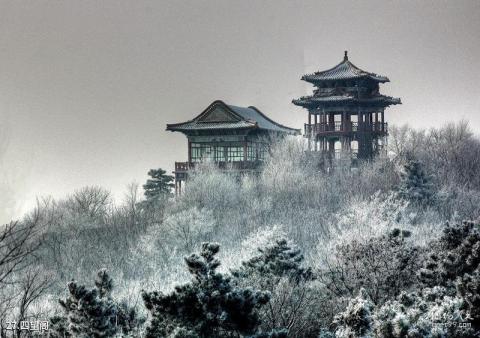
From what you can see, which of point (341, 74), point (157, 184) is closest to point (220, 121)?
point (157, 184)

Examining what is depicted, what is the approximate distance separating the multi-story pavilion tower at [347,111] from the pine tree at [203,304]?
27.8 metres

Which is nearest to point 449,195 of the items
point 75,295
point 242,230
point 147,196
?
point 242,230

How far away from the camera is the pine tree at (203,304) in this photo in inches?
460

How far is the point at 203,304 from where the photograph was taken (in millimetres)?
11656

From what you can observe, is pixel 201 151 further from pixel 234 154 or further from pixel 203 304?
pixel 203 304

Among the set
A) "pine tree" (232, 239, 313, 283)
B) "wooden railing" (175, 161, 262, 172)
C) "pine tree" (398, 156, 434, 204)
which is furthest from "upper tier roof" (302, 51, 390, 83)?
"pine tree" (232, 239, 313, 283)

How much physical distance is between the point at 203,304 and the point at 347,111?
29.8 m

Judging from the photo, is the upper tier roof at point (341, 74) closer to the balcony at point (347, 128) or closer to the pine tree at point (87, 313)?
the balcony at point (347, 128)

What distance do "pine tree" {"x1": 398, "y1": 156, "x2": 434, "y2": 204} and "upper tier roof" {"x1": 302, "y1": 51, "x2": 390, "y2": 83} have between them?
8681 mm

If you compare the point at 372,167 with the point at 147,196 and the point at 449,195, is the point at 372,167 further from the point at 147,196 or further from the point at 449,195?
the point at 147,196

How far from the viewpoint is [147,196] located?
41.8m

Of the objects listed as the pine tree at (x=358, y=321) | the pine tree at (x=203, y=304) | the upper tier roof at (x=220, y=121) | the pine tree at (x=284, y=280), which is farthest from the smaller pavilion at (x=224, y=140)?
the pine tree at (x=358, y=321)

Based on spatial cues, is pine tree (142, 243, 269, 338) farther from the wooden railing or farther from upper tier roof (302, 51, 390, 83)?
upper tier roof (302, 51, 390, 83)

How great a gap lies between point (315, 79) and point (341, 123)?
10.8 ft
